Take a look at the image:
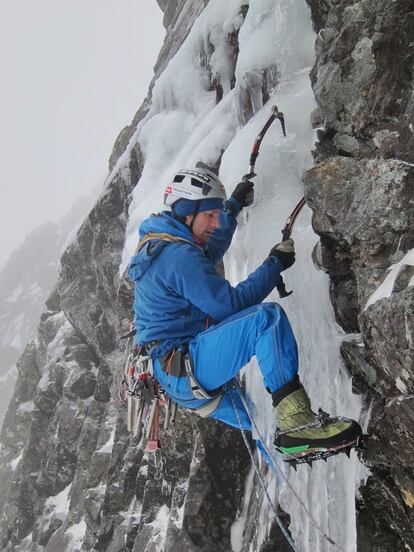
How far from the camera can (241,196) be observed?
468 centimetres

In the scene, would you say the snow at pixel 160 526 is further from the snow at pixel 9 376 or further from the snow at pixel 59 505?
the snow at pixel 9 376

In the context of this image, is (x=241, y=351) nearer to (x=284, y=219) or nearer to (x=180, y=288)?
(x=180, y=288)

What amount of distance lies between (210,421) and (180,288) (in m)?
3.22

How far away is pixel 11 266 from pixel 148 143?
46210 millimetres

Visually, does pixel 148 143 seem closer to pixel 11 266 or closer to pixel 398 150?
pixel 398 150

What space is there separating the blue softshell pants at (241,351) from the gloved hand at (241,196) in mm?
1498

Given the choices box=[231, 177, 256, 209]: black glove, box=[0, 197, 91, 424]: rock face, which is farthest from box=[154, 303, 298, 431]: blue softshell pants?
box=[0, 197, 91, 424]: rock face

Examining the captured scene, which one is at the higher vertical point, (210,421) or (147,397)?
(210,421)

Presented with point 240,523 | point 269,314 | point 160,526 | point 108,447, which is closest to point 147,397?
point 269,314

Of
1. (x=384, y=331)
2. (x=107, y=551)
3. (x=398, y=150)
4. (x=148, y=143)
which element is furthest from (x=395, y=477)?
(x=148, y=143)

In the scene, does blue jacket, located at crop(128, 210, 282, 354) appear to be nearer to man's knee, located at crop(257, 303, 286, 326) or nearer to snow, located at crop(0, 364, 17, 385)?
man's knee, located at crop(257, 303, 286, 326)

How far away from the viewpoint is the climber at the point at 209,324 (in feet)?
9.53

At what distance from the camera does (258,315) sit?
315 cm

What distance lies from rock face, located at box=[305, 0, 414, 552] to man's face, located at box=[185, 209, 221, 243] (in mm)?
761
